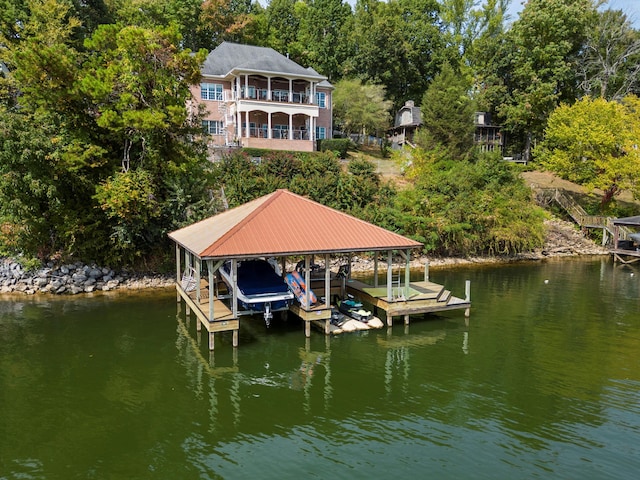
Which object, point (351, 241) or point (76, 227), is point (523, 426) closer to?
point (351, 241)

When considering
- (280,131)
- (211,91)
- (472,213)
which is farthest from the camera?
(280,131)

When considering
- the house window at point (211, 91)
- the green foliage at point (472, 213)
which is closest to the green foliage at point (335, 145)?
the green foliage at point (472, 213)

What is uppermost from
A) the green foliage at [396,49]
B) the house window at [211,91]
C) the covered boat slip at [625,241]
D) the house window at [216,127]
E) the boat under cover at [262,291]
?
the green foliage at [396,49]

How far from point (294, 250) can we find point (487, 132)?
48121 millimetres

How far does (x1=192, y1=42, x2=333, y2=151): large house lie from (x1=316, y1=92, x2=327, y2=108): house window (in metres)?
1.48

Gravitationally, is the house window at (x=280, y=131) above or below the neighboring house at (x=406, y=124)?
below

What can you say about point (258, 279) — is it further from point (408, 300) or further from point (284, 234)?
point (408, 300)

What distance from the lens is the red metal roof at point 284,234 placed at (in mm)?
15984

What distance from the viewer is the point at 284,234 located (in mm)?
17047

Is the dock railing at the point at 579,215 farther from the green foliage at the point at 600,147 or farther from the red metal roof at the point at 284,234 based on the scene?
the red metal roof at the point at 284,234

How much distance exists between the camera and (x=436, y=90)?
44.6 meters

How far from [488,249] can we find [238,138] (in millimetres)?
23401

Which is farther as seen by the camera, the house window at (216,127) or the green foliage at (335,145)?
the house window at (216,127)

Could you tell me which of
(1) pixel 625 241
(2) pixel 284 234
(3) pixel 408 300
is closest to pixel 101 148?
(2) pixel 284 234
